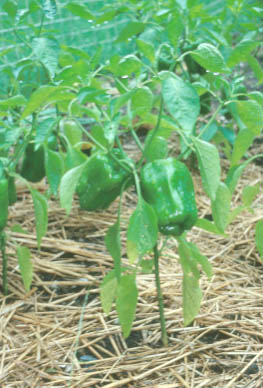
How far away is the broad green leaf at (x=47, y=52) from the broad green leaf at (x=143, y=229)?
1.25ft

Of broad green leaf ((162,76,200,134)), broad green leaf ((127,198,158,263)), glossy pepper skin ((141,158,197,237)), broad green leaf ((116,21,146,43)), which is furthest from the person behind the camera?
broad green leaf ((116,21,146,43))

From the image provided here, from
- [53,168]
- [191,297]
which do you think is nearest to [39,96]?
[53,168]

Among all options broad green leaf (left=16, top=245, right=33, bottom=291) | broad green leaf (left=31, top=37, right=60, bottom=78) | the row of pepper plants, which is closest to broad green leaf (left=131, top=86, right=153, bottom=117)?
the row of pepper plants

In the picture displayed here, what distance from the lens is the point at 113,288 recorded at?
1.08 m

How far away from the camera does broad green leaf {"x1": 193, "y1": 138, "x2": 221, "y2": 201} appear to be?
850mm

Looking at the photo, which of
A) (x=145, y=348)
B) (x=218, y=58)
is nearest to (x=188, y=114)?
(x=218, y=58)

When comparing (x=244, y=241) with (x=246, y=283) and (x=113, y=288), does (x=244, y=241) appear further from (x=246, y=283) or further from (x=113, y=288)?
(x=113, y=288)

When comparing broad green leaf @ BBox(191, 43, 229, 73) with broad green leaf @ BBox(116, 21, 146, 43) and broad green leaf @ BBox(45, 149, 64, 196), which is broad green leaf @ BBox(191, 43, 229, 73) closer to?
broad green leaf @ BBox(45, 149, 64, 196)

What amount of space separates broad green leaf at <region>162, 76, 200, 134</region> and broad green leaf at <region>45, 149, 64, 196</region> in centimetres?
46

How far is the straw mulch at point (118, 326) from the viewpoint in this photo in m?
1.05

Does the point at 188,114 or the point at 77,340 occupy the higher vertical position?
the point at 188,114

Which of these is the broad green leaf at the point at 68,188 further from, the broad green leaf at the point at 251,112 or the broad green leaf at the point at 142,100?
the broad green leaf at the point at 251,112

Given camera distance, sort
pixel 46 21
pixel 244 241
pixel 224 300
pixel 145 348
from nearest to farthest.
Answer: pixel 145 348 → pixel 224 300 → pixel 244 241 → pixel 46 21

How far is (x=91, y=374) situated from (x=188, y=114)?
580mm
